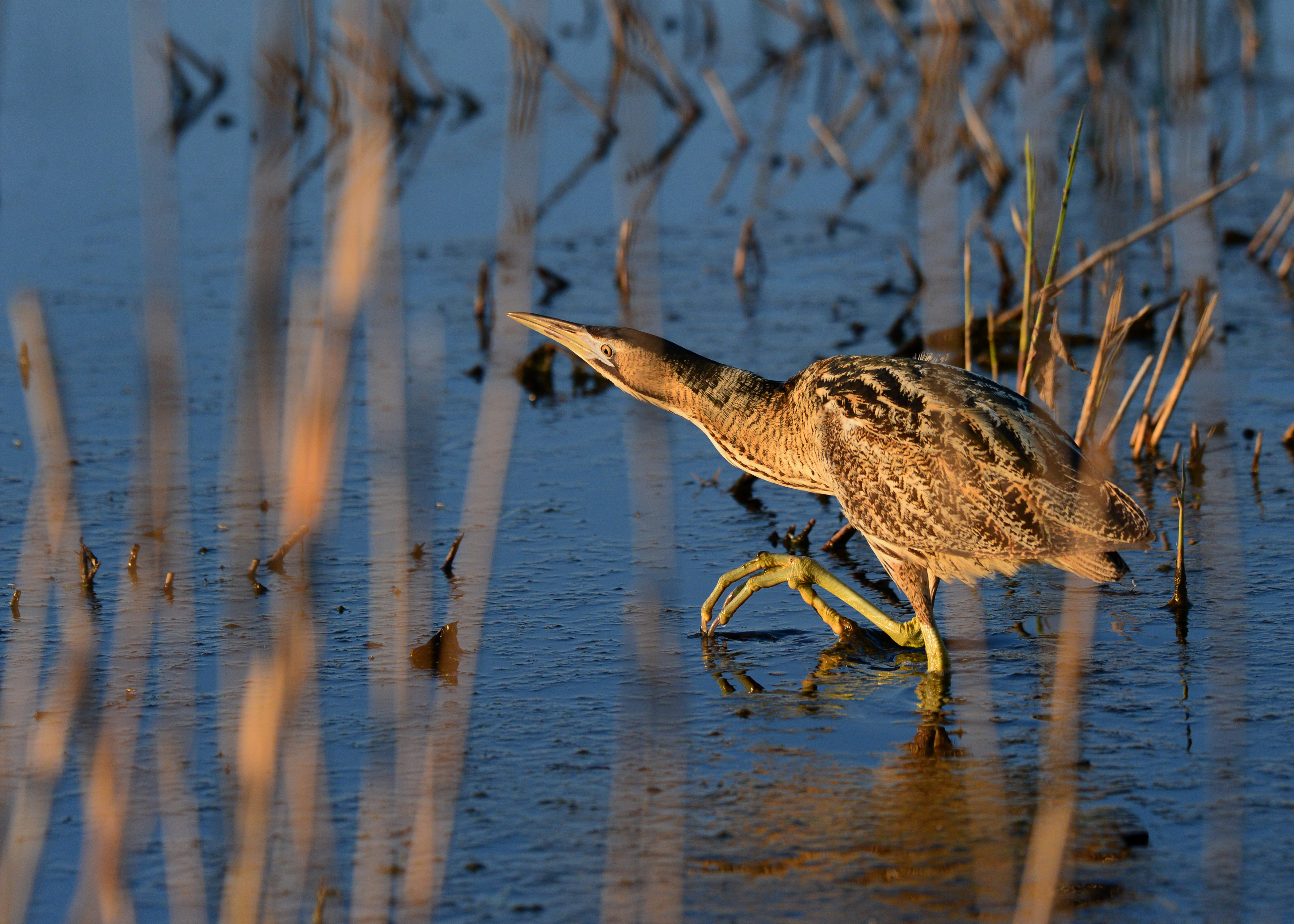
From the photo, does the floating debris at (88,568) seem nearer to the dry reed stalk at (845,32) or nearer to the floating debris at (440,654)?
the floating debris at (440,654)

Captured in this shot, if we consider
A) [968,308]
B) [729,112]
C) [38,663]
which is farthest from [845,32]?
[38,663]

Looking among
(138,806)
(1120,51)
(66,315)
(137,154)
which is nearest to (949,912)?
(138,806)

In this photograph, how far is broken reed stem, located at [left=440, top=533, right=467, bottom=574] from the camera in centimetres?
495

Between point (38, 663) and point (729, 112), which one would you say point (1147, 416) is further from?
point (729, 112)

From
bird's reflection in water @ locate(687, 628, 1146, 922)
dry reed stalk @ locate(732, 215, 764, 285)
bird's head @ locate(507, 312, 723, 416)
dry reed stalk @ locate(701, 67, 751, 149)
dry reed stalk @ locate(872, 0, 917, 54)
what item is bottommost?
bird's reflection in water @ locate(687, 628, 1146, 922)

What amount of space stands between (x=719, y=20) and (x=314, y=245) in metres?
6.19

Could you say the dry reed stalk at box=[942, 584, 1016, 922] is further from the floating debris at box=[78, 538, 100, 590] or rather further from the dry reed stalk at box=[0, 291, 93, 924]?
the floating debris at box=[78, 538, 100, 590]

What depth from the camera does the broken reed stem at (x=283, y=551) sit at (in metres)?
4.90

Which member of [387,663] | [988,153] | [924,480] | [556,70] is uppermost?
[556,70]

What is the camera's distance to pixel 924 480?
14.5ft

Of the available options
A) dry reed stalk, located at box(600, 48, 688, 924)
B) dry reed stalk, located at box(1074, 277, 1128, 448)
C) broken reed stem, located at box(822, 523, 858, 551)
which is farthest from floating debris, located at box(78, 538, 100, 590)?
dry reed stalk, located at box(1074, 277, 1128, 448)


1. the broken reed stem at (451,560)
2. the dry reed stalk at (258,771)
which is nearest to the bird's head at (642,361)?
the broken reed stem at (451,560)

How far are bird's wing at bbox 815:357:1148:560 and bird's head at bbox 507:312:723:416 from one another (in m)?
0.54

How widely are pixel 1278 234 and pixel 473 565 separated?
486 centimetres
